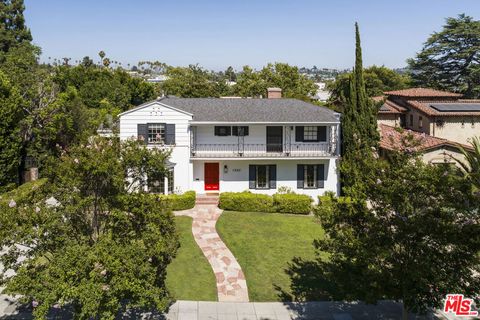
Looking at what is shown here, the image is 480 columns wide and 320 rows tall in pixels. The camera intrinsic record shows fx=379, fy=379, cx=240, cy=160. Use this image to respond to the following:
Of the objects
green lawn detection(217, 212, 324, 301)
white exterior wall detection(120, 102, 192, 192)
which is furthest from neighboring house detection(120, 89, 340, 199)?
green lawn detection(217, 212, 324, 301)

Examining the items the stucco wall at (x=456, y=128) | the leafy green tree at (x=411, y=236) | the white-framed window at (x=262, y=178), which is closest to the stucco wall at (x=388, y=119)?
the stucco wall at (x=456, y=128)

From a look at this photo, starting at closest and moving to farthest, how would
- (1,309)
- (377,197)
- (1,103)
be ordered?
1. (377,197)
2. (1,309)
3. (1,103)

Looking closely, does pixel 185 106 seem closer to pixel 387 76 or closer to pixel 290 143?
pixel 290 143

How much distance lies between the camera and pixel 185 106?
2897cm

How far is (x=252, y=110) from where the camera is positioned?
94.5ft

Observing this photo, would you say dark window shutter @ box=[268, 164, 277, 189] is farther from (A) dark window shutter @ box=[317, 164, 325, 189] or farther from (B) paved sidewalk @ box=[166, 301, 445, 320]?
(B) paved sidewalk @ box=[166, 301, 445, 320]

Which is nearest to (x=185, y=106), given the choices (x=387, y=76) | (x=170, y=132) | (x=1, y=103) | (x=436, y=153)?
(x=170, y=132)

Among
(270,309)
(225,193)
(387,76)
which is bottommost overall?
(270,309)

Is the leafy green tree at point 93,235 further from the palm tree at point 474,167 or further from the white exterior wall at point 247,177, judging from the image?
the white exterior wall at point 247,177

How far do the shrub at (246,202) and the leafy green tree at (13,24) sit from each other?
1799 inches

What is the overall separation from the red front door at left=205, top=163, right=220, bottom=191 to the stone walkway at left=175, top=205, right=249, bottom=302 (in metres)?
2.24

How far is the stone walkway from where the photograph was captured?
15.0 meters

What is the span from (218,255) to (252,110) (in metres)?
13.6

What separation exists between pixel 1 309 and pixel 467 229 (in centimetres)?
1490
